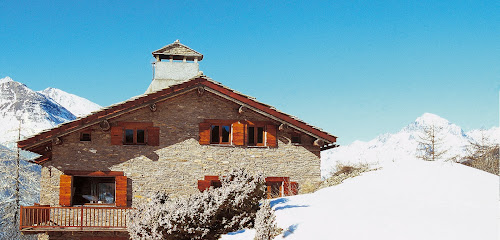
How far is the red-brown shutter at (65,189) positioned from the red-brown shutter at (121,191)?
1.94 m

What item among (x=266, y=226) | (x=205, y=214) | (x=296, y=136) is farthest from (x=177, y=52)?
(x=266, y=226)

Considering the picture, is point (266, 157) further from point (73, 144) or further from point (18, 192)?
point (18, 192)

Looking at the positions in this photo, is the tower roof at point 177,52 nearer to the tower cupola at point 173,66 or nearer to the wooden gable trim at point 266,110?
the tower cupola at point 173,66

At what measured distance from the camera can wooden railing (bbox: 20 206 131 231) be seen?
17.5 m

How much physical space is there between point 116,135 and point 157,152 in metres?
1.91

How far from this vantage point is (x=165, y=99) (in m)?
19.2

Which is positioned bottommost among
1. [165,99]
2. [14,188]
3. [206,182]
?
[14,188]

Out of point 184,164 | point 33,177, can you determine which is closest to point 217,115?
point 184,164

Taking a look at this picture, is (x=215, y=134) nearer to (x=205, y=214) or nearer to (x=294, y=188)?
(x=294, y=188)

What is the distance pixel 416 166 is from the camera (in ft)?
56.4

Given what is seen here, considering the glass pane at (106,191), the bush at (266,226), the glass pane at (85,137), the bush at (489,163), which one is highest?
the glass pane at (85,137)

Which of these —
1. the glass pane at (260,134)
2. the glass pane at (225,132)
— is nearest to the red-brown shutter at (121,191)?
the glass pane at (225,132)

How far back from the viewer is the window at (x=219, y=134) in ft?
65.3

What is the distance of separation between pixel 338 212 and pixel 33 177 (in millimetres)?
32063
